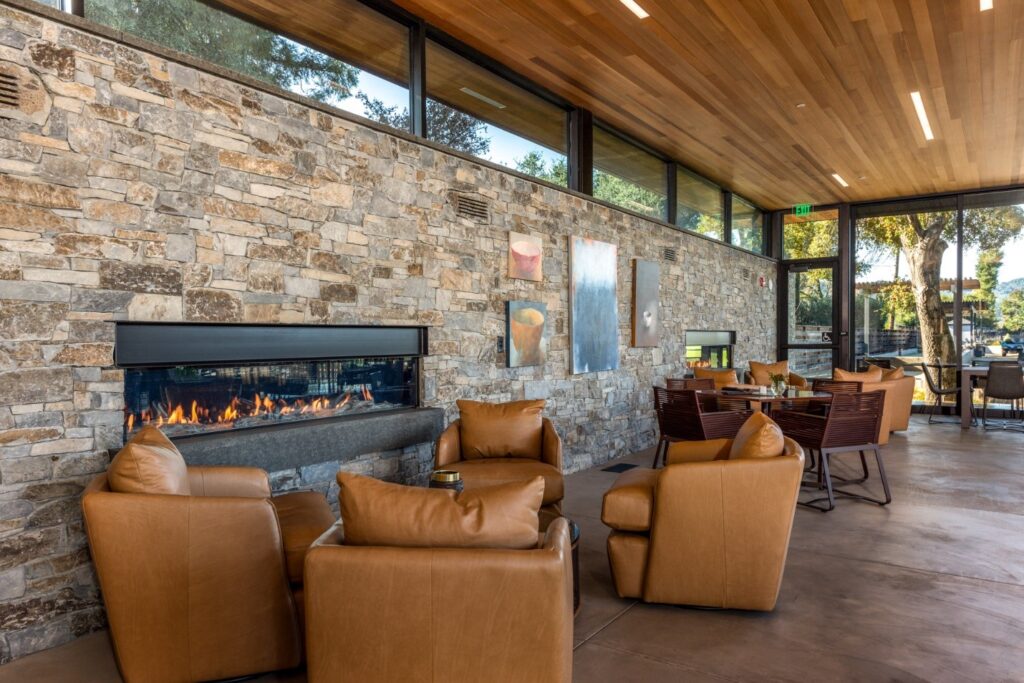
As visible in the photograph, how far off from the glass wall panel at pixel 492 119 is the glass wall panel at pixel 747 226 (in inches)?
192

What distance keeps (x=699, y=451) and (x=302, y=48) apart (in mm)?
3522

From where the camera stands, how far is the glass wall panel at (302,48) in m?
3.31

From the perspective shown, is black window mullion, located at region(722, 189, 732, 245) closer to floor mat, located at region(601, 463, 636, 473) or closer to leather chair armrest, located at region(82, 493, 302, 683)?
floor mat, located at region(601, 463, 636, 473)

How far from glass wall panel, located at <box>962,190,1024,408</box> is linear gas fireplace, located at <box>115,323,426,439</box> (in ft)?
31.7

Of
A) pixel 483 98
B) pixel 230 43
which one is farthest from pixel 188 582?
pixel 483 98

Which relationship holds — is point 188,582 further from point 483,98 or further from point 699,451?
point 483,98

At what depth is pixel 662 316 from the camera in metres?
7.91

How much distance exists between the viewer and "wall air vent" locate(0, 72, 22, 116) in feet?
9.00

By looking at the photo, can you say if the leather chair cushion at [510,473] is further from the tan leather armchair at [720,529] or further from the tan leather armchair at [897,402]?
the tan leather armchair at [897,402]

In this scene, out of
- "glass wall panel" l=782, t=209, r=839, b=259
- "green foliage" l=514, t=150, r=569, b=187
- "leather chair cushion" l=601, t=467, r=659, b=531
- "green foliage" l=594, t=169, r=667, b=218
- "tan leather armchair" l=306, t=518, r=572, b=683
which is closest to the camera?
"tan leather armchair" l=306, t=518, r=572, b=683

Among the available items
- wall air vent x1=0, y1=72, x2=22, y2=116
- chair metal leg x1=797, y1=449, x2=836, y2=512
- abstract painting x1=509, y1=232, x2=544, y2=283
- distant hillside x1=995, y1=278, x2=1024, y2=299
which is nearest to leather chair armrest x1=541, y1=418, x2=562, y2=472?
abstract painting x1=509, y1=232, x2=544, y2=283

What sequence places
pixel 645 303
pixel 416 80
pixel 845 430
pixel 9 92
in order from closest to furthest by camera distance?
pixel 9 92
pixel 416 80
pixel 845 430
pixel 645 303

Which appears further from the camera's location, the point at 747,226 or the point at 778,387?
the point at 747,226

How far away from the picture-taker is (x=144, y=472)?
7.97ft
